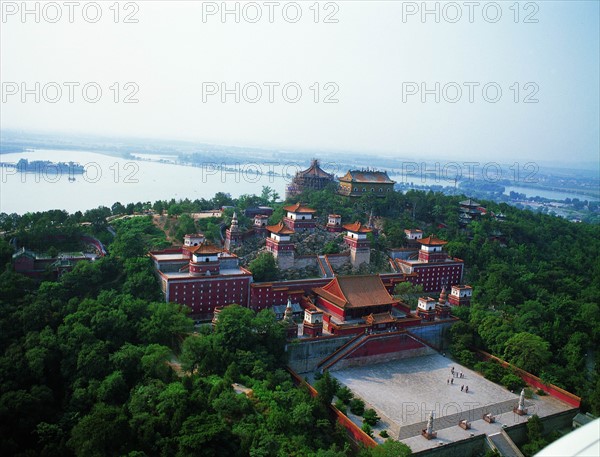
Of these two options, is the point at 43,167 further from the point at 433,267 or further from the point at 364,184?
the point at 433,267

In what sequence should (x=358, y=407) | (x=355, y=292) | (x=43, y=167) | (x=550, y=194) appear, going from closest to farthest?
(x=358, y=407)
(x=355, y=292)
(x=43, y=167)
(x=550, y=194)

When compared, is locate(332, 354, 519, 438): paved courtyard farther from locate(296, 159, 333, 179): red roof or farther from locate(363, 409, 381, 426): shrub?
locate(296, 159, 333, 179): red roof

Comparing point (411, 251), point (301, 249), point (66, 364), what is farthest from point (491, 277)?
point (66, 364)

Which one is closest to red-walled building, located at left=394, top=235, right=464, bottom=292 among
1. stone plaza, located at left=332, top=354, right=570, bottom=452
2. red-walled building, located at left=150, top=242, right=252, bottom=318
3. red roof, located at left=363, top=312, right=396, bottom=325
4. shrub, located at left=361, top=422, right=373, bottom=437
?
red roof, located at left=363, top=312, right=396, bottom=325

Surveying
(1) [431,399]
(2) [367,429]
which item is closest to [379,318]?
(1) [431,399]

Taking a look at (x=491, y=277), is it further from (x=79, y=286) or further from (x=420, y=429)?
(x=79, y=286)

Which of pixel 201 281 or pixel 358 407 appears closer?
pixel 358 407
